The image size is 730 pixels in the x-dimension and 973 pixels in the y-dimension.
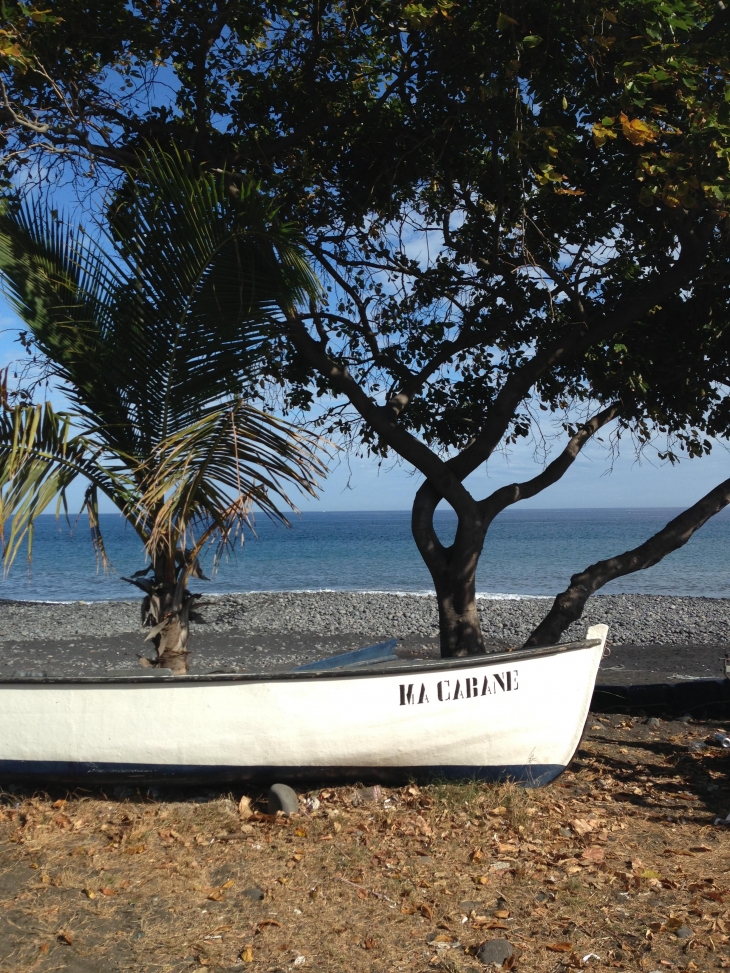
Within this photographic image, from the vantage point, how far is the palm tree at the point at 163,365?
5.47m

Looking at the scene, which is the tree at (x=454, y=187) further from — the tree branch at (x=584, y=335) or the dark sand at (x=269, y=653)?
the dark sand at (x=269, y=653)

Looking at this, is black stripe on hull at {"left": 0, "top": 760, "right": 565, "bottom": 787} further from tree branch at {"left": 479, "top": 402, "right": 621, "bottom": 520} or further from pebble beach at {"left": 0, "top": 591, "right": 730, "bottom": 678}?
pebble beach at {"left": 0, "top": 591, "right": 730, "bottom": 678}

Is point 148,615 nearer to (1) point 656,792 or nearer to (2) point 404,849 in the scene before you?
(2) point 404,849

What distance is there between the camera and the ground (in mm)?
3648

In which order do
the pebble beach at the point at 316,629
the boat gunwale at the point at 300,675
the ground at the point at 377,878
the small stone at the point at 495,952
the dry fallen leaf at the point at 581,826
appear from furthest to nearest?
the pebble beach at the point at 316,629 < the boat gunwale at the point at 300,675 < the dry fallen leaf at the point at 581,826 < the ground at the point at 377,878 < the small stone at the point at 495,952

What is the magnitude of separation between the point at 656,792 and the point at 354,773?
2.13 m

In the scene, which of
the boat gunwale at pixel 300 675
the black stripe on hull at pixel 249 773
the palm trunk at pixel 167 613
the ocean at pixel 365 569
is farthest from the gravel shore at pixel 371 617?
the boat gunwale at pixel 300 675

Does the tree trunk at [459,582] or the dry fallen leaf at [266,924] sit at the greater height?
the tree trunk at [459,582]

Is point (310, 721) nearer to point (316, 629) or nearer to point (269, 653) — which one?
point (269, 653)

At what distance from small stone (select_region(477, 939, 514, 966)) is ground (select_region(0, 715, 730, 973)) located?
3cm

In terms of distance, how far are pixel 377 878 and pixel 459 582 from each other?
3325mm

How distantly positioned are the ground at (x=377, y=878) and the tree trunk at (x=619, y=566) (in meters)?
1.65

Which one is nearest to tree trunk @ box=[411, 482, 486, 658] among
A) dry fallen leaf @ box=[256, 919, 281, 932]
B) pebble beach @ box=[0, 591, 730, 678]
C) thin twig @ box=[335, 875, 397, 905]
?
thin twig @ box=[335, 875, 397, 905]

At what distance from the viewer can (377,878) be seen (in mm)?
4375
